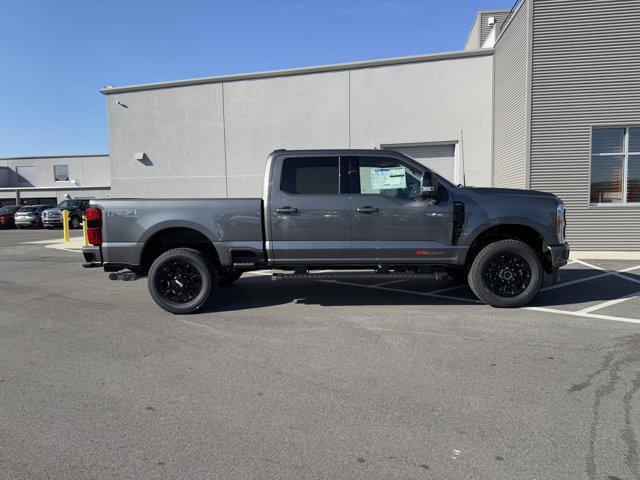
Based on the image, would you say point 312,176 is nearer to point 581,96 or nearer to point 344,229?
point 344,229

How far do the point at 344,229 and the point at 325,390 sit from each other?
279 centimetres

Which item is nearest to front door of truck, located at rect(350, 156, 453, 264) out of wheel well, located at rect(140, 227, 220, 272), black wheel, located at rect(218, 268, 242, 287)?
black wheel, located at rect(218, 268, 242, 287)

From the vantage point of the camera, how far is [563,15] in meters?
11.1

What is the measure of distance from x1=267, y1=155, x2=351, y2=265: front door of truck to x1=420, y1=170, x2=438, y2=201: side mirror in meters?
1.02

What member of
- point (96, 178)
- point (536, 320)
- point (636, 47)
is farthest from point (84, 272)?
point (96, 178)

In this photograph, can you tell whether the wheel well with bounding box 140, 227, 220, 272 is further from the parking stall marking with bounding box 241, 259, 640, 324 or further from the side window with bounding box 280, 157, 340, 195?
the parking stall marking with bounding box 241, 259, 640, 324

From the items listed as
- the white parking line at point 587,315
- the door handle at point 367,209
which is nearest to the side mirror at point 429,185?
the door handle at point 367,209

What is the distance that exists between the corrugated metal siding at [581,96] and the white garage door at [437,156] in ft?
9.51

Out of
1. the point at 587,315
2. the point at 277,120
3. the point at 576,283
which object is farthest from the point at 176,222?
the point at 277,120

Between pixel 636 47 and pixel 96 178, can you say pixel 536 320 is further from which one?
pixel 96 178

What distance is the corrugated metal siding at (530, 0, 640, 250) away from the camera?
11.0 meters

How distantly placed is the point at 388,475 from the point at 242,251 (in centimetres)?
409

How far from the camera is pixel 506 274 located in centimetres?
633

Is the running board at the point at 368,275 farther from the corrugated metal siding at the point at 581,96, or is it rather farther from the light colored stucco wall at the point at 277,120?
the light colored stucco wall at the point at 277,120
